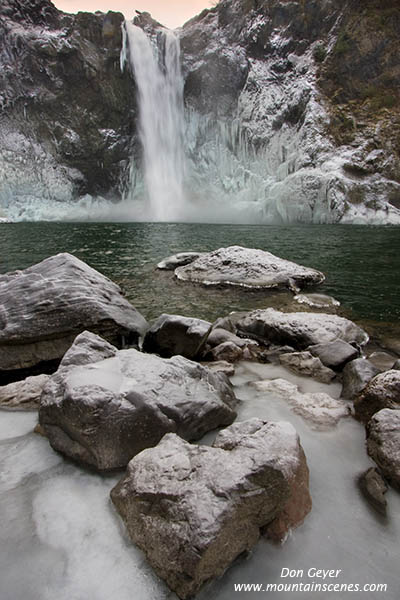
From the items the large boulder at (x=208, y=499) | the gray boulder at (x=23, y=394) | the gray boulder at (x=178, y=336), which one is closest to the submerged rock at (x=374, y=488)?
the large boulder at (x=208, y=499)

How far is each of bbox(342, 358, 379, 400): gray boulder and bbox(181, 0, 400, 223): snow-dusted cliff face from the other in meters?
33.2

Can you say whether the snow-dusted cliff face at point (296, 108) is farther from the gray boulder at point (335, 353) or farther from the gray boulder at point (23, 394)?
the gray boulder at point (23, 394)

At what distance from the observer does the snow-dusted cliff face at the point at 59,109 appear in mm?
50844

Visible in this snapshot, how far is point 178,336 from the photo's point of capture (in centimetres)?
522

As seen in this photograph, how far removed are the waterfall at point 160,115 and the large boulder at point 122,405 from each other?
4631cm

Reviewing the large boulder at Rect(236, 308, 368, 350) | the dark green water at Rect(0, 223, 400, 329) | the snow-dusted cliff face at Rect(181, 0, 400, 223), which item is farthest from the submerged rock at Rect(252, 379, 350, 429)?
the snow-dusted cliff face at Rect(181, 0, 400, 223)

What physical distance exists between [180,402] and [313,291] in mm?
7374

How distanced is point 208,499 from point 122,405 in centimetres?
108

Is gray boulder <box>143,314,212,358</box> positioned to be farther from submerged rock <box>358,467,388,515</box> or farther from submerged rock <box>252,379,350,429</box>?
submerged rock <box>358,467,388,515</box>

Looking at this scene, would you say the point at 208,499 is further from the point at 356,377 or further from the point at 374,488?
the point at 356,377

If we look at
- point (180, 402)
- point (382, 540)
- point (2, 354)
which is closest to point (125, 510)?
point (180, 402)

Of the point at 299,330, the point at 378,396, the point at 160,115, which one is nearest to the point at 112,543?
the point at 378,396

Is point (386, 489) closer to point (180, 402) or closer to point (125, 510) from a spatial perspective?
point (180, 402)

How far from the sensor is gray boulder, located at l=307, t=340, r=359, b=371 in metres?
4.77
